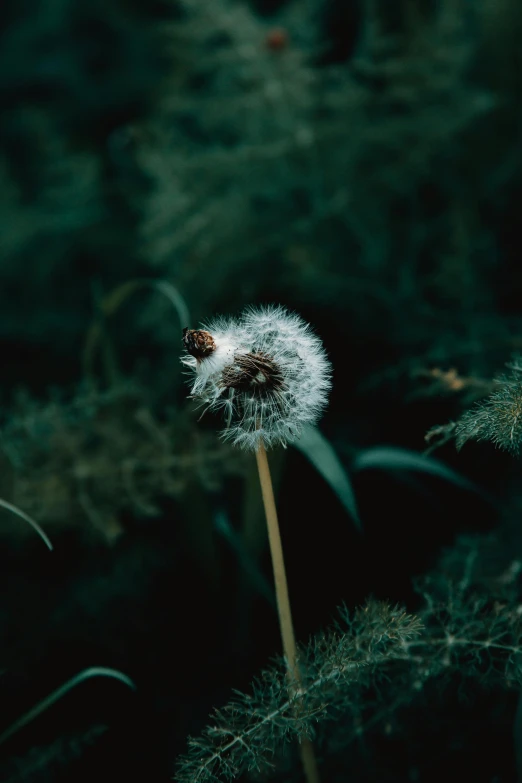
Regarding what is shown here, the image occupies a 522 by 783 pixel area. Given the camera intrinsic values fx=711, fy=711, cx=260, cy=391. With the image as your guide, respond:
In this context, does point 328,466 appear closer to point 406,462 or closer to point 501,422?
point 406,462

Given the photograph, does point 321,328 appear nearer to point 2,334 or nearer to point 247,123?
point 247,123

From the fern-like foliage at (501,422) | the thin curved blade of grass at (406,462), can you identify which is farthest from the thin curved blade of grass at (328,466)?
the fern-like foliage at (501,422)

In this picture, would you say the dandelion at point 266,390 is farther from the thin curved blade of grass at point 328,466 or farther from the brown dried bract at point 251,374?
the thin curved blade of grass at point 328,466

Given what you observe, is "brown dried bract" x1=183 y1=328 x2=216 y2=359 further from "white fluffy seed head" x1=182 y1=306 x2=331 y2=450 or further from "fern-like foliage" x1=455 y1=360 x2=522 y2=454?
"fern-like foliage" x1=455 y1=360 x2=522 y2=454

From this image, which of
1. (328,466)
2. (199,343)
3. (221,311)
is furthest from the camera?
(221,311)

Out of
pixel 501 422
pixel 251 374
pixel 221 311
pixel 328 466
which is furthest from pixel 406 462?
pixel 221 311

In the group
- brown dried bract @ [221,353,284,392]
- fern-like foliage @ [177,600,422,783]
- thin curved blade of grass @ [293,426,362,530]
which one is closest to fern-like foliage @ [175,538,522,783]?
fern-like foliage @ [177,600,422,783]

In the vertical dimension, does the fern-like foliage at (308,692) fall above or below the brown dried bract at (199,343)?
below
